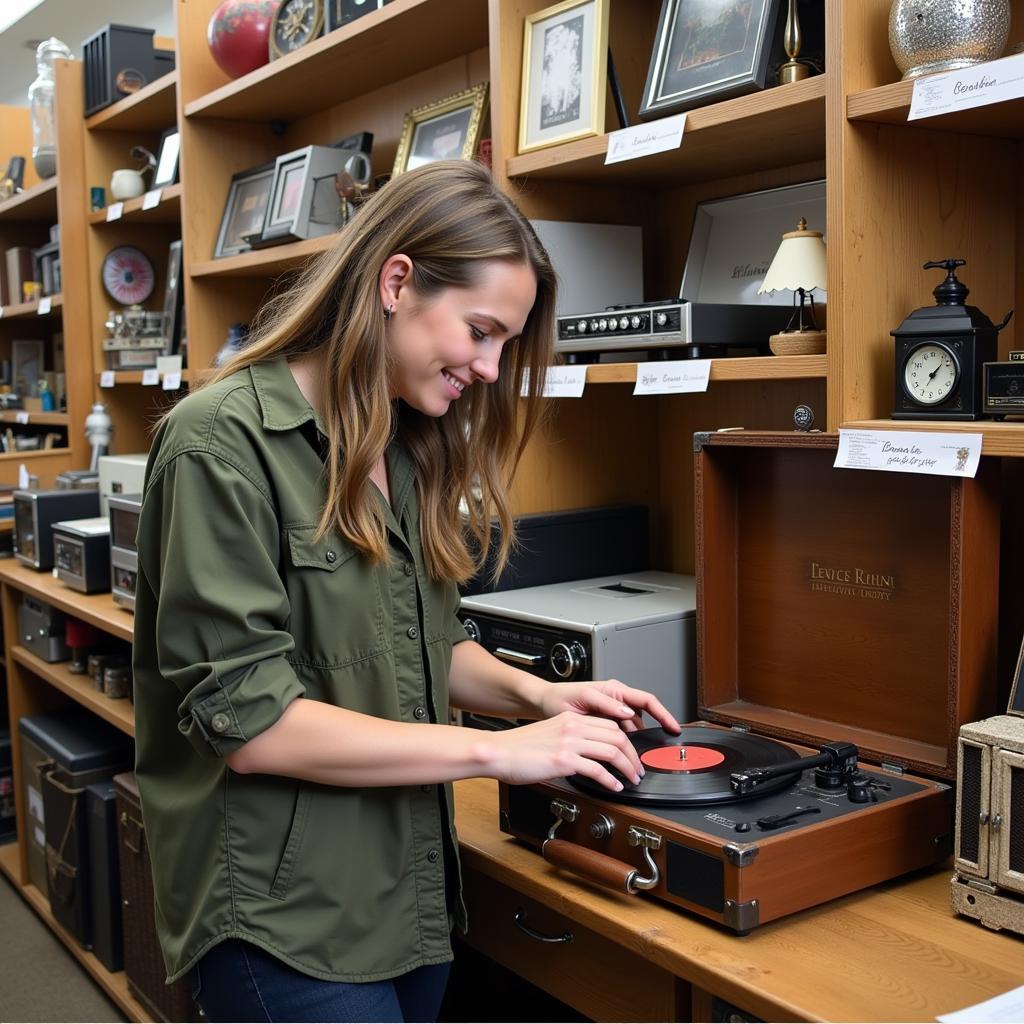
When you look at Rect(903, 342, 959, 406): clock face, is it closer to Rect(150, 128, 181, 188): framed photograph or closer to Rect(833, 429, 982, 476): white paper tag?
Rect(833, 429, 982, 476): white paper tag

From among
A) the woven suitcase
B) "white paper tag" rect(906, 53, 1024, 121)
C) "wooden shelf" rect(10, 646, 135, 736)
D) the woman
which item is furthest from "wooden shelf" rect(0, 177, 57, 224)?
"white paper tag" rect(906, 53, 1024, 121)

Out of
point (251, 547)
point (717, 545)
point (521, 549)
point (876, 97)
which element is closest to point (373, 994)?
point (251, 547)

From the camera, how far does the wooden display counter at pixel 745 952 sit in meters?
1.07

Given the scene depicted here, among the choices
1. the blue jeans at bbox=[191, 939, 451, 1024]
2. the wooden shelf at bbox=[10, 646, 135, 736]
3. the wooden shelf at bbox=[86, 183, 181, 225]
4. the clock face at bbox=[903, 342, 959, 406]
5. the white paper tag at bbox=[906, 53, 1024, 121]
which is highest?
the wooden shelf at bbox=[86, 183, 181, 225]

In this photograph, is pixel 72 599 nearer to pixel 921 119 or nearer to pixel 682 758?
pixel 682 758

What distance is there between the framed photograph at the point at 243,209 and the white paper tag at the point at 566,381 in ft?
4.20

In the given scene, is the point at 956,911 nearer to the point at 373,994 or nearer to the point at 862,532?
the point at 862,532

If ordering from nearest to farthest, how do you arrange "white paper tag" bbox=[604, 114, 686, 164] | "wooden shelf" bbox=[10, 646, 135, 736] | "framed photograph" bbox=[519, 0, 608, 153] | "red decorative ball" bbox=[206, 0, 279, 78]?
"white paper tag" bbox=[604, 114, 686, 164] → "framed photograph" bbox=[519, 0, 608, 153] → "wooden shelf" bbox=[10, 646, 135, 736] → "red decorative ball" bbox=[206, 0, 279, 78]

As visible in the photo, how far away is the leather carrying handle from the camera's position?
125cm

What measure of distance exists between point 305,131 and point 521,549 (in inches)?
68.1

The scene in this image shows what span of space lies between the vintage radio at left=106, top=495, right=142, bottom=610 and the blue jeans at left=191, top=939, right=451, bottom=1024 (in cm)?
152

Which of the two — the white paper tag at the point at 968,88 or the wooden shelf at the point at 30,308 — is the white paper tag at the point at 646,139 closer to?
the white paper tag at the point at 968,88

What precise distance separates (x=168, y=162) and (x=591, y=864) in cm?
286

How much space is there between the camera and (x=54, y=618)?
313cm
